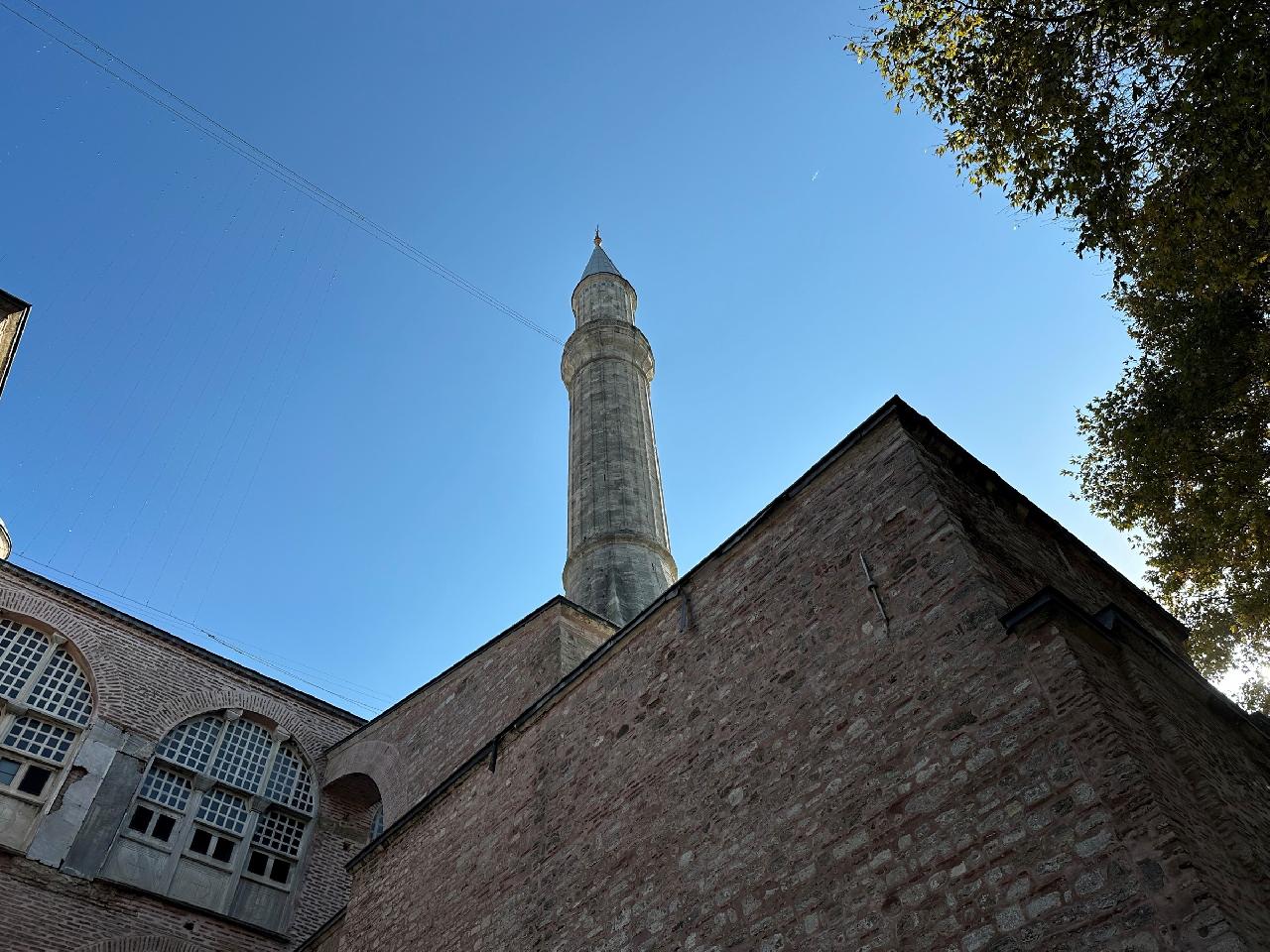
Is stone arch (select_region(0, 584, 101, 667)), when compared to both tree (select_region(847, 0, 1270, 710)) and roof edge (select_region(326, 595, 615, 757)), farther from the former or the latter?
tree (select_region(847, 0, 1270, 710))

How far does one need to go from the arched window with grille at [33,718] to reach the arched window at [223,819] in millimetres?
944

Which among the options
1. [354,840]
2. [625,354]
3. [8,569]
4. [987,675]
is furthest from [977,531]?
[625,354]

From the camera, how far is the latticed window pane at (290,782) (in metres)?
12.5

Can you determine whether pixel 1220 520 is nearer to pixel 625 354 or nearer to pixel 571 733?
pixel 571 733

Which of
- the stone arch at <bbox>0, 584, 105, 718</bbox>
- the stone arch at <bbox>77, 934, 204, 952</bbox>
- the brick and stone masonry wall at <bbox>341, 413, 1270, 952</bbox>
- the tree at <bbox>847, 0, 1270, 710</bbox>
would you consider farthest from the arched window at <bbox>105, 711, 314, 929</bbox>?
the tree at <bbox>847, 0, 1270, 710</bbox>

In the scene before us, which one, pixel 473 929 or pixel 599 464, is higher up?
pixel 599 464

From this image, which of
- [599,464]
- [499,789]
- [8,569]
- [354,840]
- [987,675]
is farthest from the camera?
[599,464]

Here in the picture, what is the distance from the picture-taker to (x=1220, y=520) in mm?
9180

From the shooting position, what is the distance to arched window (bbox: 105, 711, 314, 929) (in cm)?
1092

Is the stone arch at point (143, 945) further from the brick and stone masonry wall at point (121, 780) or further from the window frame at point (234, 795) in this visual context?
the window frame at point (234, 795)

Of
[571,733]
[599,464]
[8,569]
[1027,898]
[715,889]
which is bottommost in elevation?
[1027,898]

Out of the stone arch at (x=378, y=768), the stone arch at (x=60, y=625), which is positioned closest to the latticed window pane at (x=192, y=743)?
the stone arch at (x=60, y=625)

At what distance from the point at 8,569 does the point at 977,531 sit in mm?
11789

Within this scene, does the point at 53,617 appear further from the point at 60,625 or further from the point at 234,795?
the point at 234,795
